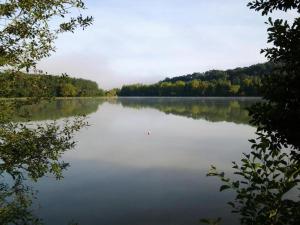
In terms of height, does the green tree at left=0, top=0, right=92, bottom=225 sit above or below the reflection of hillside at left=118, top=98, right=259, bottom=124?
above

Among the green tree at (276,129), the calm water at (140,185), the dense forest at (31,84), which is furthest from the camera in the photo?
the calm water at (140,185)

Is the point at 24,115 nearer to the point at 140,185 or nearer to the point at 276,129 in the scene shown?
the point at 276,129

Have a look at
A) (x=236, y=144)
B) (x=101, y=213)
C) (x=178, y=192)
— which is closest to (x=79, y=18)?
(x=101, y=213)

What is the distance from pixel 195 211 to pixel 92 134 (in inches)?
1444

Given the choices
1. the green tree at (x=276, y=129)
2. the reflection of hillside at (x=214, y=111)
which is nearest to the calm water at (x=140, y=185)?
the green tree at (x=276, y=129)

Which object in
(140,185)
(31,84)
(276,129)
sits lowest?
(140,185)

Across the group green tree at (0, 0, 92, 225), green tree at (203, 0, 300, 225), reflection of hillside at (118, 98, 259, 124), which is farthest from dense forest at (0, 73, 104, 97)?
reflection of hillside at (118, 98, 259, 124)

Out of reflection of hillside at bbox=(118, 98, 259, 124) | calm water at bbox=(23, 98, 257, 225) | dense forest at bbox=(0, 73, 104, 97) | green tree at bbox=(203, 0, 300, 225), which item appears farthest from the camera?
reflection of hillside at bbox=(118, 98, 259, 124)

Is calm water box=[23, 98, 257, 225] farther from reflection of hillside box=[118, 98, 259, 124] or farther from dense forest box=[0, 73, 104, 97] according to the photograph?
reflection of hillside box=[118, 98, 259, 124]

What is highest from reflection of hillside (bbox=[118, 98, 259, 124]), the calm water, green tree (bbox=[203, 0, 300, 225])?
green tree (bbox=[203, 0, 300, 225])

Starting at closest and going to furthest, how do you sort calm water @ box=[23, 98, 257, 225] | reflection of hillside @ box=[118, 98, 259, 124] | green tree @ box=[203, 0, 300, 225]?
green tree @ box=[203, 0, 300, 225], calm water @ box=[23, 98, 257, 225], reflection of hillside @ box=[118, 98, 259, 124]

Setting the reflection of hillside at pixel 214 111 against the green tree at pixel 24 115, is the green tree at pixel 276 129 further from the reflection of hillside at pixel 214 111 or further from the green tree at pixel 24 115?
the reflection of hillside at pixel 214 111

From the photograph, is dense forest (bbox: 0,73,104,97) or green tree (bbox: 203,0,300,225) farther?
dense forest (bbox: 0,73,104,97)

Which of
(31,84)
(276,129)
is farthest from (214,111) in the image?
(276,129)
